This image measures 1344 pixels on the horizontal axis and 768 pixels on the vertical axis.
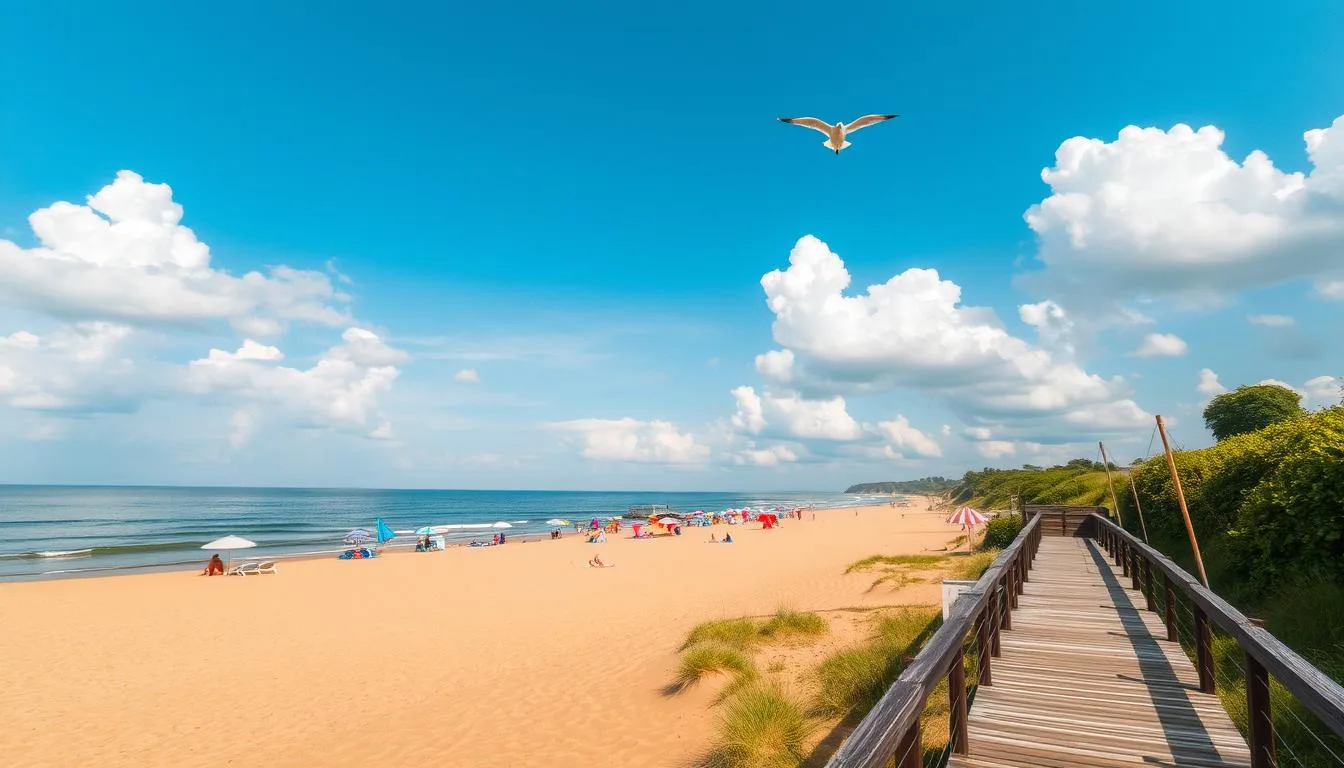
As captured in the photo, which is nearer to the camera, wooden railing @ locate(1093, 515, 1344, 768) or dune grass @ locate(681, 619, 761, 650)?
wooden railing @ locate(1093, 515, 1344, 768)

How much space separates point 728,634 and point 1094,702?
7799 millimetres

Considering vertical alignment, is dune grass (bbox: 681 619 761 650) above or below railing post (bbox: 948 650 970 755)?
below

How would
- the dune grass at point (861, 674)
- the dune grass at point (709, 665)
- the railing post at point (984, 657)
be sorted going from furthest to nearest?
the dune grass at point (709, 665)
the dune grass at point (861, 674)
the railing post at point (984, 657)

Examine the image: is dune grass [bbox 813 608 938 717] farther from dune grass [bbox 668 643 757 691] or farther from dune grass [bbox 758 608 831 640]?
dune grass [bbox 758 608 831 640]

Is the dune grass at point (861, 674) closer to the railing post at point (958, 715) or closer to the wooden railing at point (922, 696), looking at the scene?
the wooden railing at point (922, 696)

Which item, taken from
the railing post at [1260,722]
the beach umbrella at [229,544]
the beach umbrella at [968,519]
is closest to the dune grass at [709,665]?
the railing post at [1260,722]

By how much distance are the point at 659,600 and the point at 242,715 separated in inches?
449

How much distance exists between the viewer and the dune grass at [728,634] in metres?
11.7

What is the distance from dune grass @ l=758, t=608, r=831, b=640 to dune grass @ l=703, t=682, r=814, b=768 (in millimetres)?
4374

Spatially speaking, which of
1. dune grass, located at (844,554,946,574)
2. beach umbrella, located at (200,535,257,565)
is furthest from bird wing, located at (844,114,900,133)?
beach umbrella, located at (200,535,257,565)

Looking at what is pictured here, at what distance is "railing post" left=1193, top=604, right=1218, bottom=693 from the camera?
5.27 meters

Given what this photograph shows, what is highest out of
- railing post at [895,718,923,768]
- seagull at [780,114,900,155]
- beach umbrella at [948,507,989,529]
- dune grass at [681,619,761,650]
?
seagull at [780,114,900,155]

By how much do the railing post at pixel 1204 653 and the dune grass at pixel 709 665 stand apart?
569cm

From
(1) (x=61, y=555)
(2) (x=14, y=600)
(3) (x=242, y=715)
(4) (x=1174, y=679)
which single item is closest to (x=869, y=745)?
(4) (x=1174, y=679)
